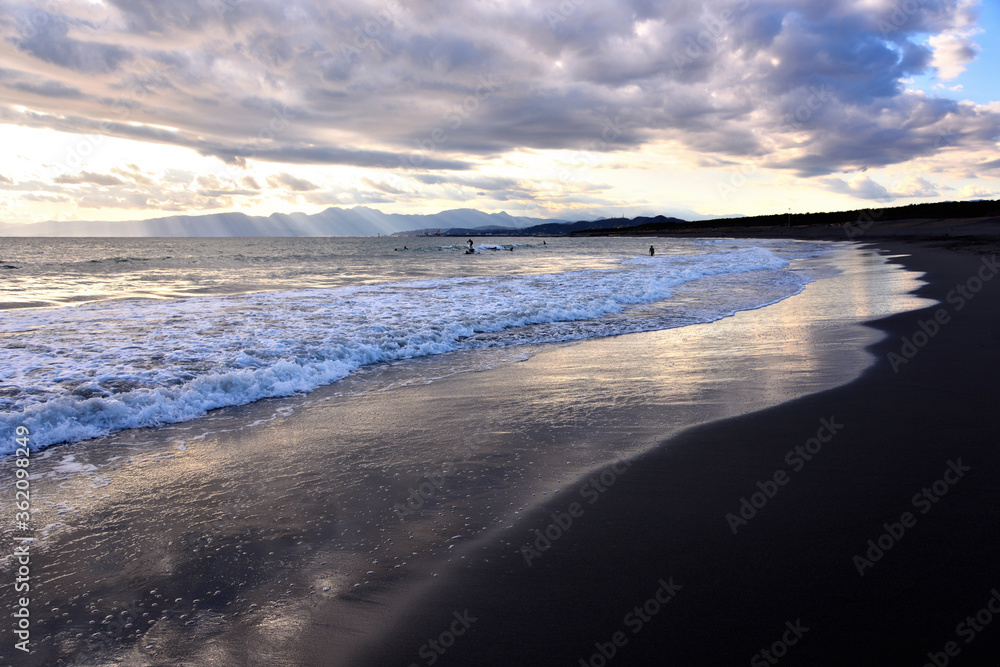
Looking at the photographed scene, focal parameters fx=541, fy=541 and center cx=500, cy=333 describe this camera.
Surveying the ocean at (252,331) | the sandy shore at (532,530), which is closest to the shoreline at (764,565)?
the sandy shore at (532,530)

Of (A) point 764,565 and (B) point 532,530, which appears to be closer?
(A) point 764,565

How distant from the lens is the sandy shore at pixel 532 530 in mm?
2732

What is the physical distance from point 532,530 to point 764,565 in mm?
1454

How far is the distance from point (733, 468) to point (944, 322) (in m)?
9.66

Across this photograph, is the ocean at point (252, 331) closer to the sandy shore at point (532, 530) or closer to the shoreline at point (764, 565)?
the sandy shore at point (532, 530)

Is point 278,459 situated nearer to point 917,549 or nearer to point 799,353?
point 917,549

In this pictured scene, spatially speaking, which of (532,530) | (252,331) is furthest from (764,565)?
(252,331)

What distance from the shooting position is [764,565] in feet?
10.6

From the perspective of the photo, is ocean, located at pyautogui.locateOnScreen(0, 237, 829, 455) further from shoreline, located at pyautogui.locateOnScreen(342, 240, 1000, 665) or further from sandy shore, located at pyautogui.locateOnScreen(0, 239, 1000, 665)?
shoreline, located at pyautogui.locateOnScreen(342, 240, 1000, 665)

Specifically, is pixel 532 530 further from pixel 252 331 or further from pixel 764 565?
pixel 252 331

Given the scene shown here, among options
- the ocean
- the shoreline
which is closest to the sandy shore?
the shoreline

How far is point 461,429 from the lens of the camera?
19.2 feet

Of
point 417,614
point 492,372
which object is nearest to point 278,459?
point 417,614

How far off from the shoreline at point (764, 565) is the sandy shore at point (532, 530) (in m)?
0.02
